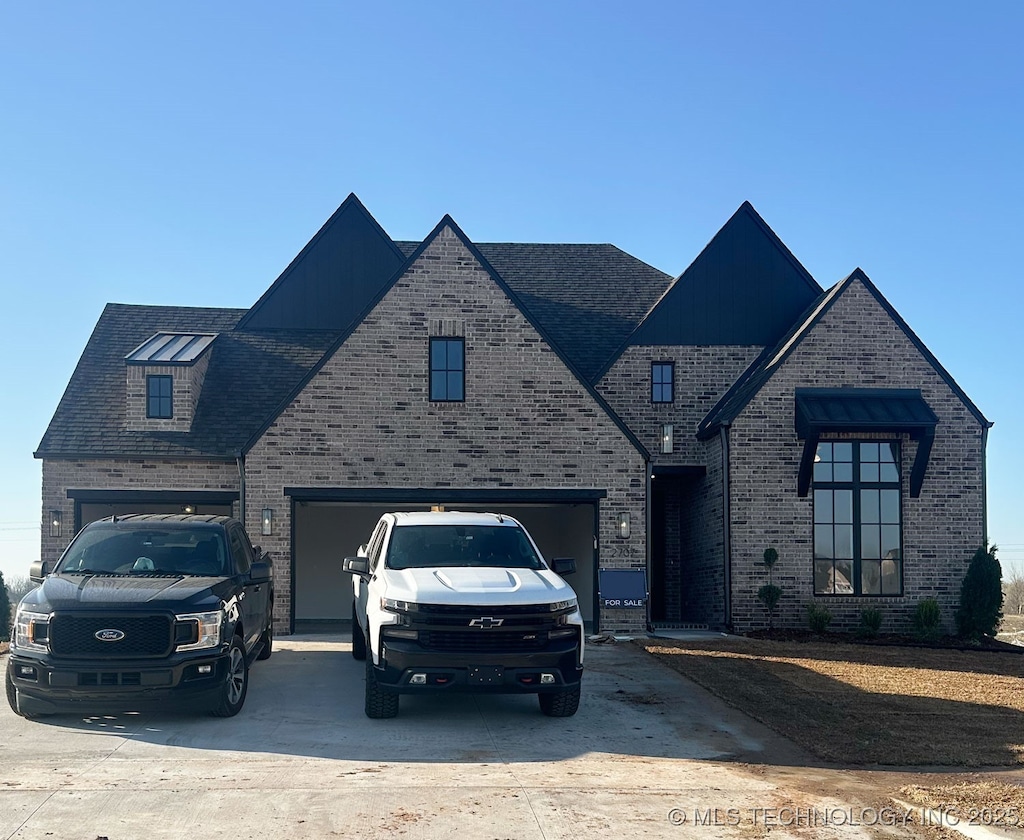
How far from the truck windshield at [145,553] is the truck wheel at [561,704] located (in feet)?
12.0

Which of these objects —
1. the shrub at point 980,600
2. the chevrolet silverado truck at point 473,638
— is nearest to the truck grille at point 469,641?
the chevrolet silverado truck at point 473,638

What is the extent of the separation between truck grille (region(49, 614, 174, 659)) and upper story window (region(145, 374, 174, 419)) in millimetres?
11255

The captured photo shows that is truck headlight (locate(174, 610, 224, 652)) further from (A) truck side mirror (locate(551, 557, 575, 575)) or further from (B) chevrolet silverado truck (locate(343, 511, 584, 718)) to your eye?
(A) truck side mirror (locate(551, 557, 575, 575))

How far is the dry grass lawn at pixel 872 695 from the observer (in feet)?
32.1

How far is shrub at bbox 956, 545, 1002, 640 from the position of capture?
65.4 feet

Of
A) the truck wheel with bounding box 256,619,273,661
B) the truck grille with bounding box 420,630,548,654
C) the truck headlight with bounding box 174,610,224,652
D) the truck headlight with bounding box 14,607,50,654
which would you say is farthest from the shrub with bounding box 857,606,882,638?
the truck headlight with bounding box 14,607,50,654

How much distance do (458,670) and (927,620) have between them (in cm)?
1273

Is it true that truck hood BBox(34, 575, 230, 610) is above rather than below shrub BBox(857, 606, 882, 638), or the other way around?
Result: above

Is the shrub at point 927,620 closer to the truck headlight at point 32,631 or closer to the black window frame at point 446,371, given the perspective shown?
the black window frame at point 446,371

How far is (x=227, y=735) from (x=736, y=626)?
39.3ft

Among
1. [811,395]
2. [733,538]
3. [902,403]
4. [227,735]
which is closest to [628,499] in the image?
[733,538]

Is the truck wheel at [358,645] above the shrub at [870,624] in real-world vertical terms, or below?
above

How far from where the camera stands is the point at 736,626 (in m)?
19.9

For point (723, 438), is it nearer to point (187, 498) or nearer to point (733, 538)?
point (733, 538)
